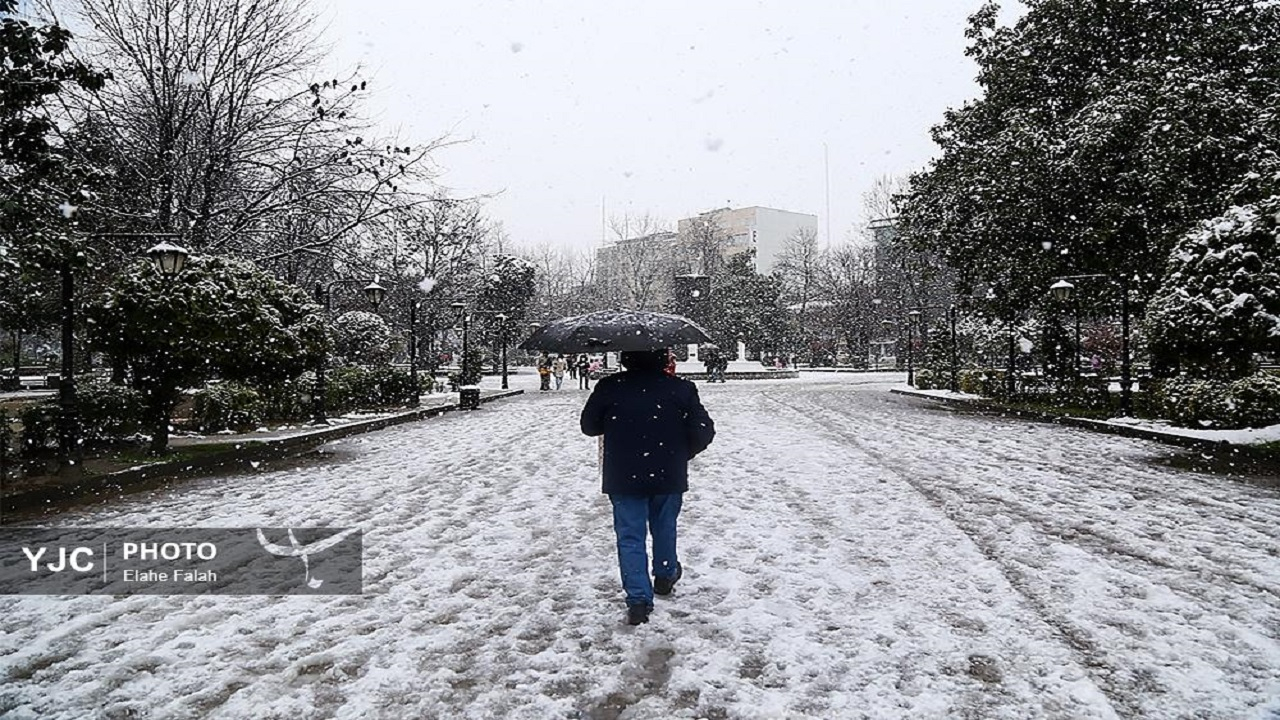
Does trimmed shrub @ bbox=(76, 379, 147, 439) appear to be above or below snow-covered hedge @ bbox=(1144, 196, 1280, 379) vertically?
below

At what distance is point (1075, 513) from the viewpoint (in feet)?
26.8

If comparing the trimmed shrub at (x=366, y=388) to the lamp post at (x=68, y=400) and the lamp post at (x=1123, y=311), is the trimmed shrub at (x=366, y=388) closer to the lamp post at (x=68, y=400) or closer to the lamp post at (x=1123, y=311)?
the lamp post at (x=68, y=400)

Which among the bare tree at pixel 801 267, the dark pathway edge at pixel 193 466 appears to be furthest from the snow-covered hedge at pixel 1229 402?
the bare tree at pixel 801 267

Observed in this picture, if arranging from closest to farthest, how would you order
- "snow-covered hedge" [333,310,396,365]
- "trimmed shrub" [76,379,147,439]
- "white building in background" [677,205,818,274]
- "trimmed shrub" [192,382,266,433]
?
"trimmed shrub" [76,379,147,439] < "trimmed shrub" [192,382,266,433] < "snow-covered hedge" [333,310,396,365] < "white building in background" [677,205,818,274]

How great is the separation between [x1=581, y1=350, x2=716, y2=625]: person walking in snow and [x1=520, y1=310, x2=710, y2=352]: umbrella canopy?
14 cm

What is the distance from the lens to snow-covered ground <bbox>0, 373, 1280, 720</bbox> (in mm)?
3885

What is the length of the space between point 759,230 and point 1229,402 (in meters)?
92.8

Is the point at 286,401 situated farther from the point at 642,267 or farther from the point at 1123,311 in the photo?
the point at 642,267

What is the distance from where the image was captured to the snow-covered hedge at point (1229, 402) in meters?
13.5

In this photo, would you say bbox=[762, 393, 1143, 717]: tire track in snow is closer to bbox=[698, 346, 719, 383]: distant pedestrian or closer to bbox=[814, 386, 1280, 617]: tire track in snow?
bbox=[814, 386, 1280, 617]: tire track in snow

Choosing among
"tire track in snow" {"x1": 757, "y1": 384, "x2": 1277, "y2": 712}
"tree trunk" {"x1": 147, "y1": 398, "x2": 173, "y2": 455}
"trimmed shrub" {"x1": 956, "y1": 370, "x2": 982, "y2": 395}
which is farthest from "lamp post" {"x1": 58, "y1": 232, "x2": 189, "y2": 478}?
"trimmed shrub" {"x1": 956, "y1": 370, "x2": 982, "y2": 395}

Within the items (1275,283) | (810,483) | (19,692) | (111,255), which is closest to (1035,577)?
(810,483)

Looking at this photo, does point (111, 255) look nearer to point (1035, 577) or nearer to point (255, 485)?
point (255, 485)

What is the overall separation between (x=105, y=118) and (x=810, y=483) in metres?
16.9
